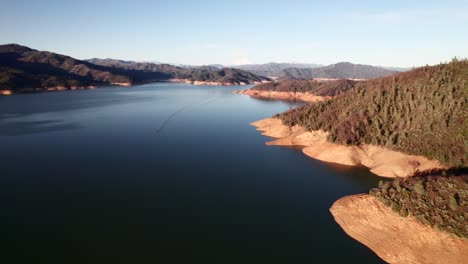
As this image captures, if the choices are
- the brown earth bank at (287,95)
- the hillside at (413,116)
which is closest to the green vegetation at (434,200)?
the hillside at (413,116)

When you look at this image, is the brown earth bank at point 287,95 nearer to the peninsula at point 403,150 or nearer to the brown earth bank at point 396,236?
the peninsula at point 403,150

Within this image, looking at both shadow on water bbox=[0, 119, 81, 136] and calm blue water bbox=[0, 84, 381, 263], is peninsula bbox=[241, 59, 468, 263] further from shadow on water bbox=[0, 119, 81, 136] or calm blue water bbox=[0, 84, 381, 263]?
shadow on water bbox=[0, 119, 81, 136]

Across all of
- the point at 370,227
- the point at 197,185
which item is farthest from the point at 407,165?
the point at 197,185

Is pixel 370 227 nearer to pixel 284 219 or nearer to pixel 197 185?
pixel 284 219

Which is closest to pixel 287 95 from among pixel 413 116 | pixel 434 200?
pixel 413 116

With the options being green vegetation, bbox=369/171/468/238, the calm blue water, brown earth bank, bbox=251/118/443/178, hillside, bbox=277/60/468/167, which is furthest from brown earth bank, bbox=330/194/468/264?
hillside, bbox=277/60/468/167

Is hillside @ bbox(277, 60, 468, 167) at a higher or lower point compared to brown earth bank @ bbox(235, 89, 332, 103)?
higher
